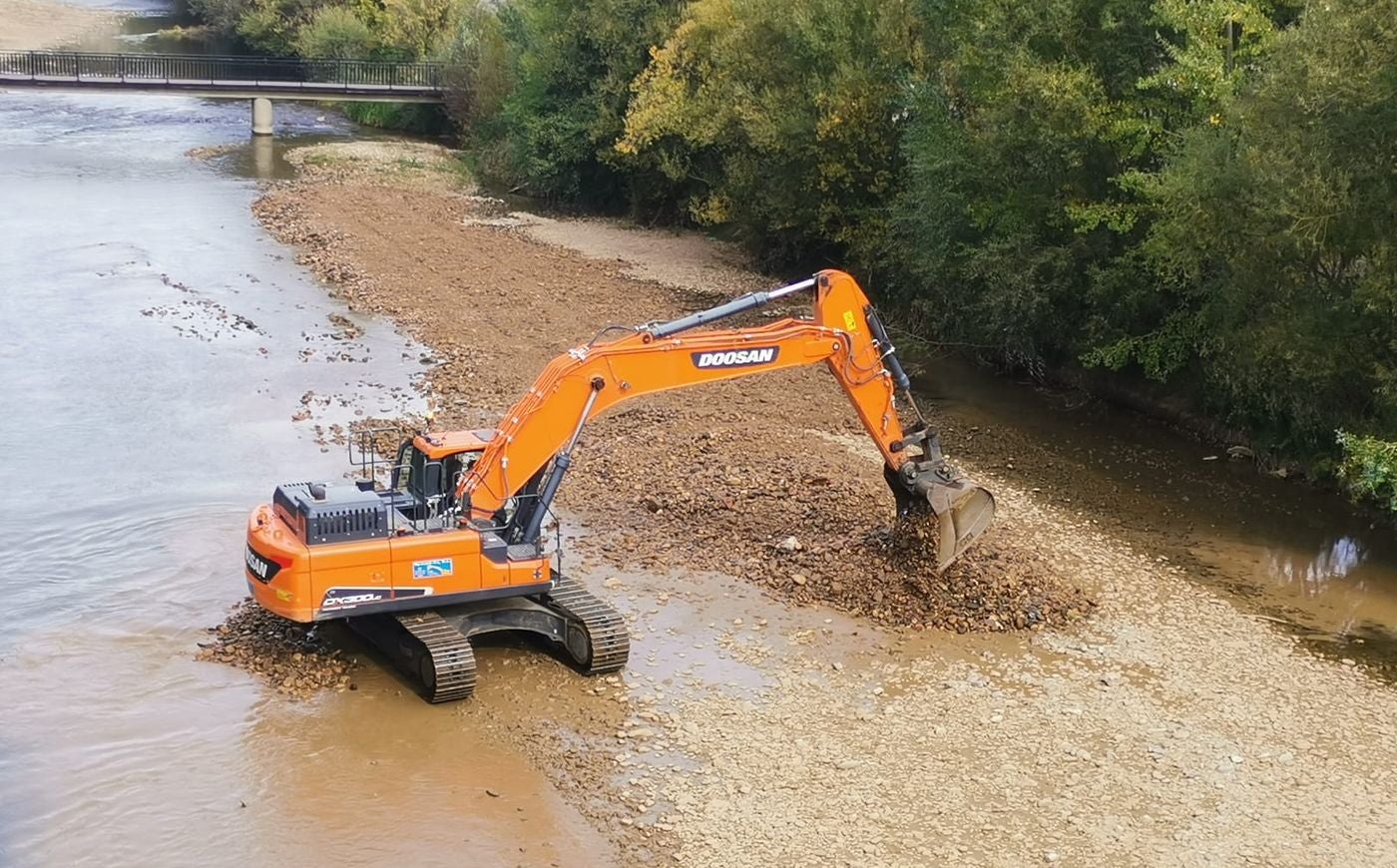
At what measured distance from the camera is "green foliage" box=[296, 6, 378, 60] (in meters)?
64.5

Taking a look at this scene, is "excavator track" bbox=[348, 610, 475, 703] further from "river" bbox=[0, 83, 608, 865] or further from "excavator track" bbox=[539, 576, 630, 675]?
"excavator track" bbox=[539, 576, 630, 675]

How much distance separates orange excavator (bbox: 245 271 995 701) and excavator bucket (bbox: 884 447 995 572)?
0.03 m

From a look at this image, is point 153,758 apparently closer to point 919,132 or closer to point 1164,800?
point 1164,800

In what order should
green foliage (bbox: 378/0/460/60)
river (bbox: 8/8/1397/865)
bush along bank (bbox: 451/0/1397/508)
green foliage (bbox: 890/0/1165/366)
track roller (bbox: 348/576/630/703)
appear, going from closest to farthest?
river (bbox: 8/8/1397/865) < track roller (bbox: 348/576/630/703) < bush along bank (bbox: 451/0/1397/508) < green foliage (bbox: 890/0/1165/366) < green foliage (bbox: 378/0/460/60)

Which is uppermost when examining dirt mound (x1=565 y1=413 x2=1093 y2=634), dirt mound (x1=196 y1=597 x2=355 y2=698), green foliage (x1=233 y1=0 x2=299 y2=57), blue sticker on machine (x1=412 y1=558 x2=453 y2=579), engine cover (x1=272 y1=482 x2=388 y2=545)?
green foliage (x1=233 y1=0 x2=299 y2=57)

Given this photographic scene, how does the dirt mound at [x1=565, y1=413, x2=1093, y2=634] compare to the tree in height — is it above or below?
below

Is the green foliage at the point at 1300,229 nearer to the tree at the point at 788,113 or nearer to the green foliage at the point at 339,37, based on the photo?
the tree at the point at 788,113

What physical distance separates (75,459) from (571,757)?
454 inches

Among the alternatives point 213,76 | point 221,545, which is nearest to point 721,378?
point 221,545

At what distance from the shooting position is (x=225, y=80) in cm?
5709

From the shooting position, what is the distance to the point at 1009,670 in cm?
1538

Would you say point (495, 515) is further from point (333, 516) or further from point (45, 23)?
point (45, 23)

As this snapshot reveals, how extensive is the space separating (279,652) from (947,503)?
7.42 meters

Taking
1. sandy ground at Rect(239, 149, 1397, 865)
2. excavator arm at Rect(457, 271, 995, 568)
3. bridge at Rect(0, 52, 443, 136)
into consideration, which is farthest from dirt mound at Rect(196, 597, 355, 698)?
bridge at Rect(0, 52, 443, 136)
